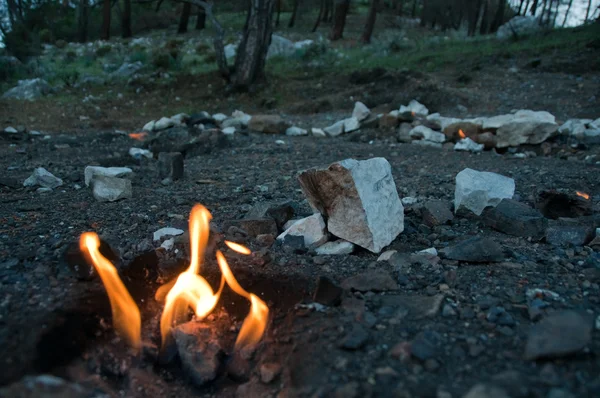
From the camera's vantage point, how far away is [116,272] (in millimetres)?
1990

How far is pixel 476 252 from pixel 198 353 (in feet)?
4.18

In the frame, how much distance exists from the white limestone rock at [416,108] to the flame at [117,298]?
5024 mm

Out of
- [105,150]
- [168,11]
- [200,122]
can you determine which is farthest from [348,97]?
[168,11]

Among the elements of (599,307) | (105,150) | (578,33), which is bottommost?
(105,150)

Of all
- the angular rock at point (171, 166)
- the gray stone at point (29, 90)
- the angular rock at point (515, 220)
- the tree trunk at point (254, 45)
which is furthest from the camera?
the gray stone at point (29, 90)

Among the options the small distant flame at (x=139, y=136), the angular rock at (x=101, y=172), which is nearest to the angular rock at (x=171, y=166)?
the angular rock at (x=101, y=172)

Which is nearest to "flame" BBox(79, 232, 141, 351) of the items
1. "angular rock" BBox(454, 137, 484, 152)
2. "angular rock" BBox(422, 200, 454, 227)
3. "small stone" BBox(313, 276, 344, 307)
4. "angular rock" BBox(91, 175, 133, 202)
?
"small stone" BBox(313, 276, 344, 307)

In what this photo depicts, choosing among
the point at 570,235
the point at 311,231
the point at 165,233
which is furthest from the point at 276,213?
the point at 570,235

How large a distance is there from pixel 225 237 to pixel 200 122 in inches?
186

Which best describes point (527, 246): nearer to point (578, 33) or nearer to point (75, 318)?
point (75, 318)

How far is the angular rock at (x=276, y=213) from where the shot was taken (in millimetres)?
2654

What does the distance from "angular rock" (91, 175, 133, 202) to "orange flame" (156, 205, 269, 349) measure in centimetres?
116

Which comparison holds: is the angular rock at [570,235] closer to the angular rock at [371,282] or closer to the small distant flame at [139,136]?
the angular rock at [371,282]

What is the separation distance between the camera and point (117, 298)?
1875 millimetres
